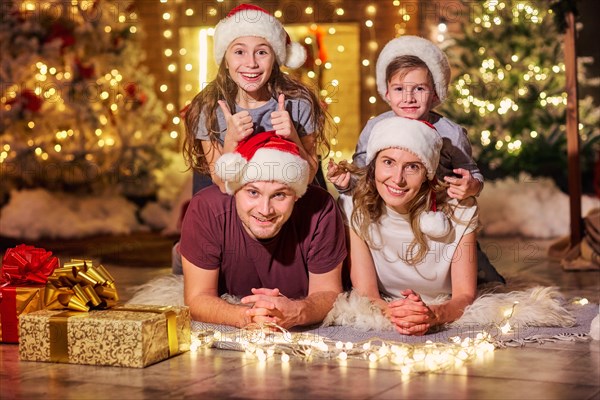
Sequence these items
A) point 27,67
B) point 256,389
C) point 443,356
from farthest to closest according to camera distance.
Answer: point 27,67 → point 443,356 → point 256,389

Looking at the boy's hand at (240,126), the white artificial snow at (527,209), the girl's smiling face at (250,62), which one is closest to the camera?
the boy's hand at (240,126)

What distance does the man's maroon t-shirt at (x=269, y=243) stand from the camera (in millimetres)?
3398

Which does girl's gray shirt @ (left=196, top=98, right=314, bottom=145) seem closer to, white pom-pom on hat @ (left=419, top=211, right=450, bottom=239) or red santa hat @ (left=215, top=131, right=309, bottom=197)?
red santa hat @ (left=215, top=131, right=309, bottom=197)

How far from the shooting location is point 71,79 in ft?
22.8

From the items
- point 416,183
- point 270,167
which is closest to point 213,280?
point 270,167

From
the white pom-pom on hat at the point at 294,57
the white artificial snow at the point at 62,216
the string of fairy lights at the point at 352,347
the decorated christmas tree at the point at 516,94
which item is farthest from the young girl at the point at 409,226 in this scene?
the white artificial snow at the point at 62,216

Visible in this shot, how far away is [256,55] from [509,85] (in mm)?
3554

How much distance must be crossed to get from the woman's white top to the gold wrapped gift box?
85 centimetres

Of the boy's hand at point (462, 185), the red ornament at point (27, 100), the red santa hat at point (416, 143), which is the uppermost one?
the red ornament at point (27, 100)

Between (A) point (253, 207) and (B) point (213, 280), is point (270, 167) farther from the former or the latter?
(B) point (213, 280)

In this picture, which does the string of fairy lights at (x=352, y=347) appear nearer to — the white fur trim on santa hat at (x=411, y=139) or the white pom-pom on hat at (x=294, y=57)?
the white fur trim on santa hat at (x=411, y=139)

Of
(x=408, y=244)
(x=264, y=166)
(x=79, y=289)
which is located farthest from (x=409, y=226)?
(x=79, y=289)

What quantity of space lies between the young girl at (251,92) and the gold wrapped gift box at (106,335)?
0.82 metres

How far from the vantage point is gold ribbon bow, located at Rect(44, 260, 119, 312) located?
2959 millimetres
